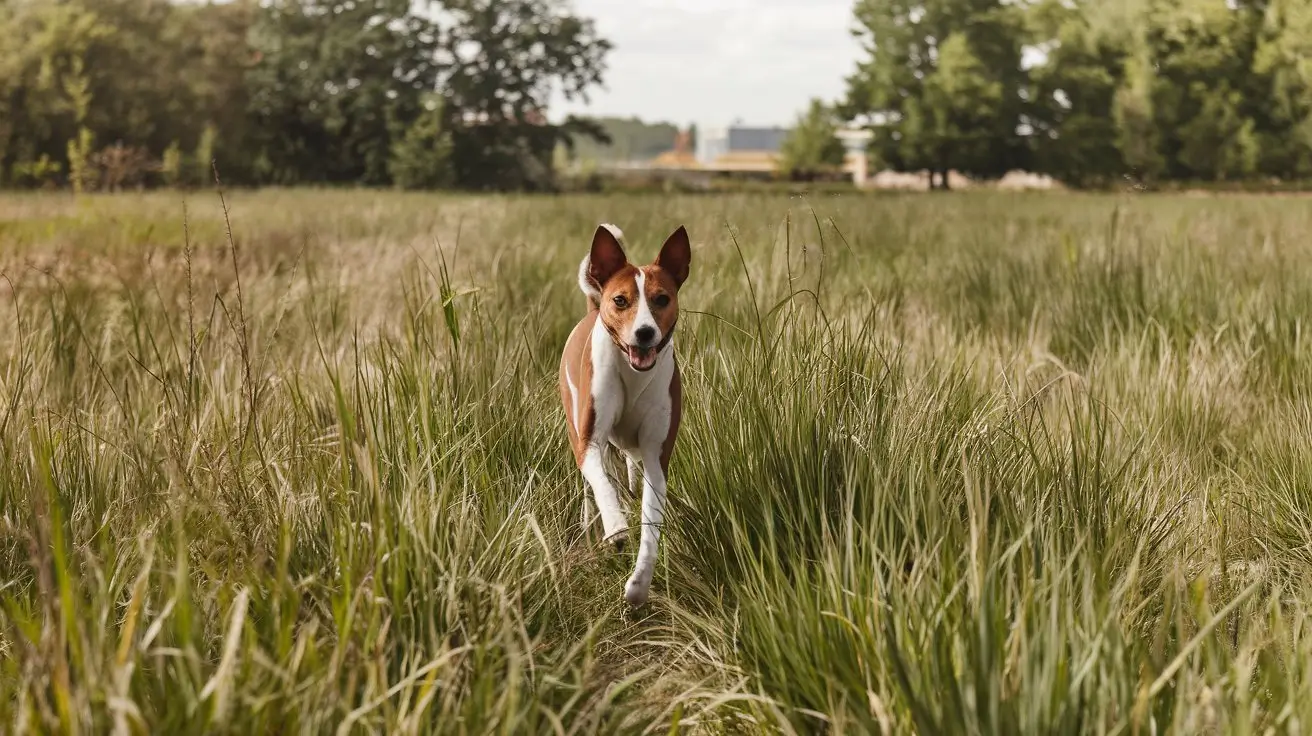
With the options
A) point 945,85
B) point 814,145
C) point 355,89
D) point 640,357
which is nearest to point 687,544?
point 640,357

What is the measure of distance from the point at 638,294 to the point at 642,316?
0.06 metres

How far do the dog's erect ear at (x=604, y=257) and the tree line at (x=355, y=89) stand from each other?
3660 centimetres

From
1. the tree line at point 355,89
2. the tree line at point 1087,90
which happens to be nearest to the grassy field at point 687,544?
the tree line at point 355,89

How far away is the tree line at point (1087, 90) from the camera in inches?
1671

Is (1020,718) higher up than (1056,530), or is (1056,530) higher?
(1056,530)

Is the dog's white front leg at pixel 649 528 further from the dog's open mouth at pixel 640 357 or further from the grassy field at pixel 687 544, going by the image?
the dog's open mouth at pixel 640 357

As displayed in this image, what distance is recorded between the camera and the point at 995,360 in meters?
3.94

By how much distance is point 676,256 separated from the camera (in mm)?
2244

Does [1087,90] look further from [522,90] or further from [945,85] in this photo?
[522,90]

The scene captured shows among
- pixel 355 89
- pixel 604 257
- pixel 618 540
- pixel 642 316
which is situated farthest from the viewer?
pixel 355 89

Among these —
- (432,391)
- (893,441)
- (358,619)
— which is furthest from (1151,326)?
(358,619)

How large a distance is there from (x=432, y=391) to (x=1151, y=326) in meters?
3.52

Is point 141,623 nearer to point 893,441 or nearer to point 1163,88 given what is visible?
point 893,441

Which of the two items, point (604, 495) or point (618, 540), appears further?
point (618, 540)
